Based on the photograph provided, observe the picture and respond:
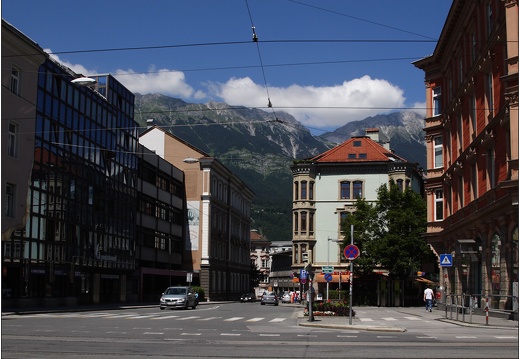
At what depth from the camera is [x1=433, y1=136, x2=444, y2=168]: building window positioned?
155 ft

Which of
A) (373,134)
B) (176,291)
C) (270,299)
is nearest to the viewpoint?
(176,291)

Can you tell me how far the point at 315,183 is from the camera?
80.9m

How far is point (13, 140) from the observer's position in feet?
137

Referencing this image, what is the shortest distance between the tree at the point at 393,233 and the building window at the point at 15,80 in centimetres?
2883

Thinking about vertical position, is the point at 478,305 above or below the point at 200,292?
above

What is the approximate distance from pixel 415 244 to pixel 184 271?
103ft

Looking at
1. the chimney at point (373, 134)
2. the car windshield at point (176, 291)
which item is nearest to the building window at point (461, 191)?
the car windshield at point (176, 291)

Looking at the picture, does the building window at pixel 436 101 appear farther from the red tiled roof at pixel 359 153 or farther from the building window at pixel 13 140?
the red tiled roof at pixel 359 153

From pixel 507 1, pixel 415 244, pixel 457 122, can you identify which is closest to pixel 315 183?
pixel 415 244

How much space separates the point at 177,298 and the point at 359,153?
129ft

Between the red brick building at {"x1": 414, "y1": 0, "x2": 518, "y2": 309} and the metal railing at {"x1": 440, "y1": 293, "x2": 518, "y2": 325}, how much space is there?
16cm

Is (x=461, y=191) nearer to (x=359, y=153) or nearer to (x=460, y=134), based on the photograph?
(x=460, y=134)

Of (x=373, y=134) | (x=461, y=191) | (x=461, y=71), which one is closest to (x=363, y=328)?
(x=461, y=191)

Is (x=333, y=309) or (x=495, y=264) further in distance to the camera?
(x=333, y=309)
